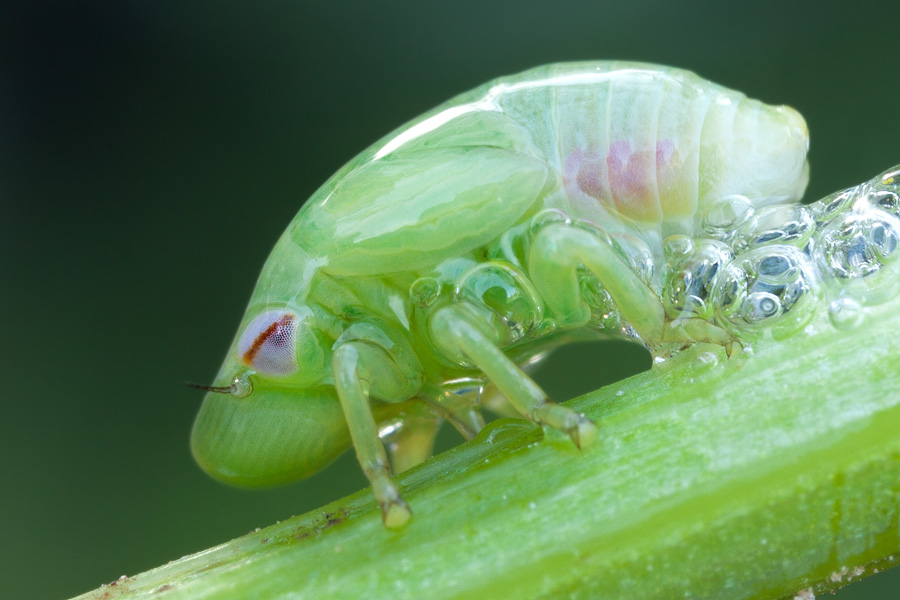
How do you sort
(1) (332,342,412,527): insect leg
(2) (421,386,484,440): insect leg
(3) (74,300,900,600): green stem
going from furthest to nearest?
1. (2) (421,386,484,440): insect leg
2. (1) (332,342,412,527): insect leg
3. (3) (74,300,900,600): green stem

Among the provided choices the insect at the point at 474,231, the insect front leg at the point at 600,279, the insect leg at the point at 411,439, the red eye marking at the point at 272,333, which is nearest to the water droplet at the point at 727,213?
the insect at the point at 474,231

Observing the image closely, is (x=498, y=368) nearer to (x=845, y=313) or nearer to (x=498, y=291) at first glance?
(x=498, y=291)

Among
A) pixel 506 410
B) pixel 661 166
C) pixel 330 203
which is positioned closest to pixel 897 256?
pixel 661 166

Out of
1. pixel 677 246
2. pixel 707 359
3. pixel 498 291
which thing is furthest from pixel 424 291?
pixel 707 359

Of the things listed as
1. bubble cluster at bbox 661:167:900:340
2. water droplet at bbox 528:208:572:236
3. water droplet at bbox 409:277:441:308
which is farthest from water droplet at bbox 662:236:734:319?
water droplet at bbox 409:277:441:308

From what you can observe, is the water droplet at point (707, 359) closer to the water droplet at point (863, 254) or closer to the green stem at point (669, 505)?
the green stem at point (669, 505)

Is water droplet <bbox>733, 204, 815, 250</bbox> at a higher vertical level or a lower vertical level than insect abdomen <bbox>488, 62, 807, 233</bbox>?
lower

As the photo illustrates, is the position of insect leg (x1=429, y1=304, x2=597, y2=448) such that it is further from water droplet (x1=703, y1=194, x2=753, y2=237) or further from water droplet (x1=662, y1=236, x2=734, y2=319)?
water droplet (x1=703, y1=194, x2=753, y2=237)

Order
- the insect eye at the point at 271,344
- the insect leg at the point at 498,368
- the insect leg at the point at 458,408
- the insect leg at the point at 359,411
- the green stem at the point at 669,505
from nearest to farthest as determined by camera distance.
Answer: the green stem at the point at 669,505 → the insect leg at the point at 498,368 → the insect leg at the point at 359,411 → the insect eye at the point at 271,344 → the insect leg at the point at 458,408
